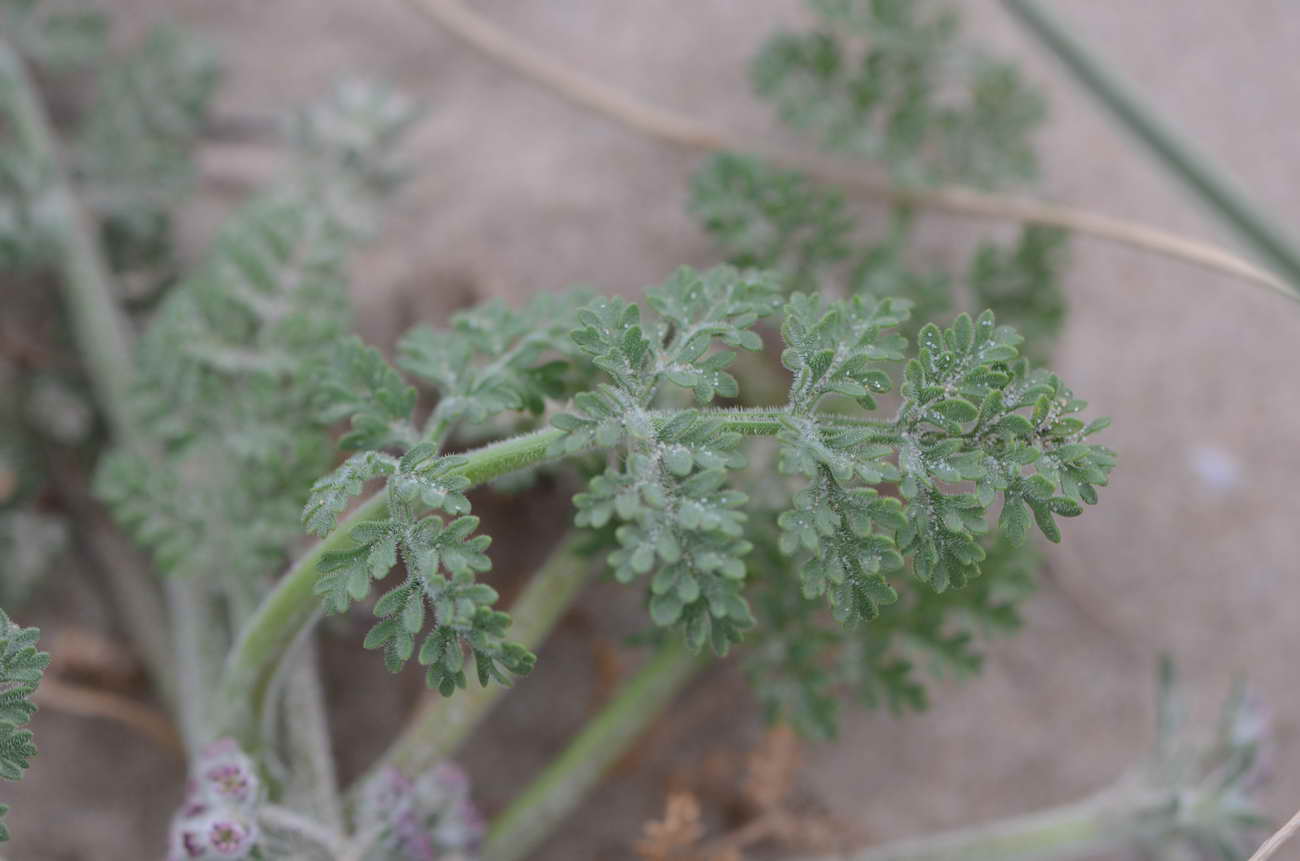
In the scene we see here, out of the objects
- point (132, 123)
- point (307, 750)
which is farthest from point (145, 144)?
point (307, 750)

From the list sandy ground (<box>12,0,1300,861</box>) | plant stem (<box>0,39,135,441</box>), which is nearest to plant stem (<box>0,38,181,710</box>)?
plant stem (<box>0,39,135,441</box>)

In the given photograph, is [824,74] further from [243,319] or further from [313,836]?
[313,836]

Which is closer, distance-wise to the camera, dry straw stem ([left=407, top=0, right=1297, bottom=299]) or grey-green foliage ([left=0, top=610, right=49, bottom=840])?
grey-green foliage ([left=0, top=610, right=49, bottom=840])

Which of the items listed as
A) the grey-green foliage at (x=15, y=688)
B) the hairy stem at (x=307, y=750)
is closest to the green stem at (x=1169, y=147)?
the hairy stem at (x=307, y=750)

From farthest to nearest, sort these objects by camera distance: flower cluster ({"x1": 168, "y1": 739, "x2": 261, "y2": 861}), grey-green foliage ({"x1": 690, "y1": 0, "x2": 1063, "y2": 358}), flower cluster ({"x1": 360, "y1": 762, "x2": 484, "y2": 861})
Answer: grey-green foliage ({"x1": 690, "y1": 0, "x2": 1063, "y2": 358}) → flower cluster ({"x1": 360, "y1": 762, "x2": 484, "y2": 861}) → flower cluster ({"x1": 168, "y1": 739, "x2": 261, "y2": 861})

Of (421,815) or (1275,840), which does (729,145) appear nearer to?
(421,815)

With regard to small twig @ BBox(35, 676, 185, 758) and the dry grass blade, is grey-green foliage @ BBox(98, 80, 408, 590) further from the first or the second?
the dry grass blade
